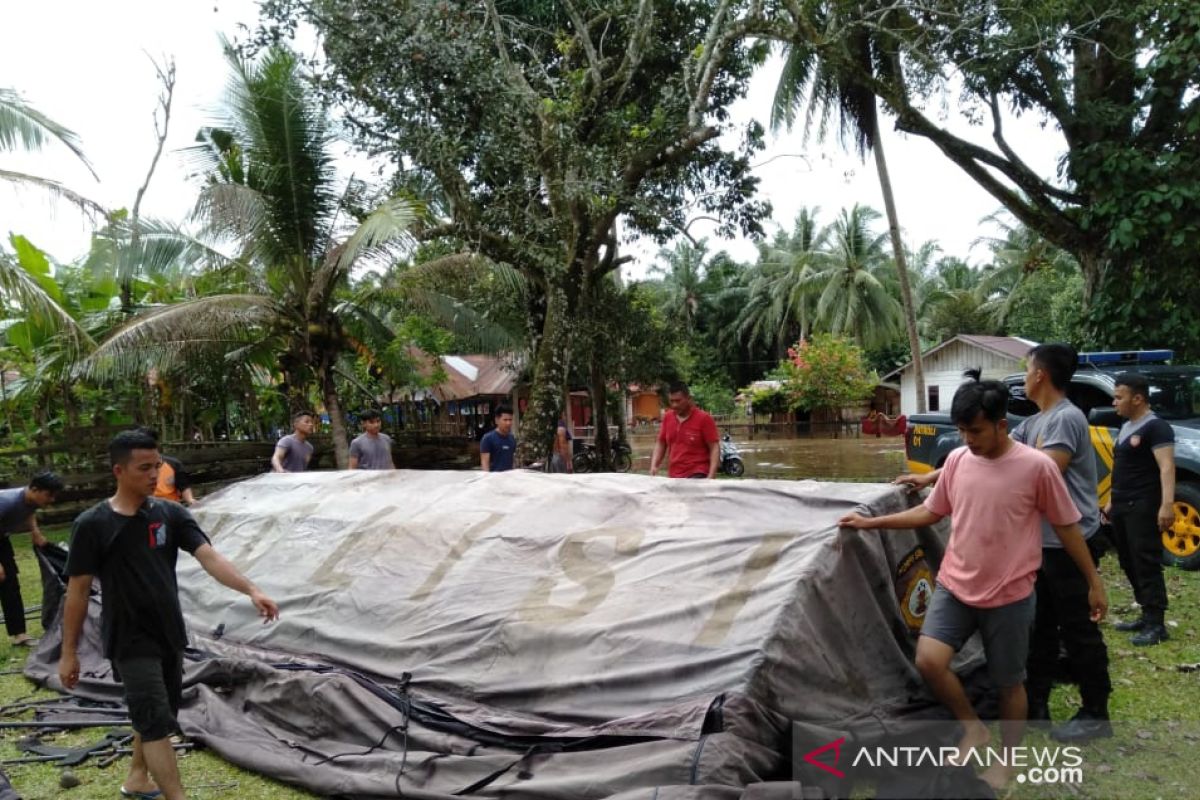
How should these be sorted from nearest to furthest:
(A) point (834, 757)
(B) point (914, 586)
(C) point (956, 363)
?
(A) point (834, 757) < (B) point (914, 586) < (C) point (956, 363)

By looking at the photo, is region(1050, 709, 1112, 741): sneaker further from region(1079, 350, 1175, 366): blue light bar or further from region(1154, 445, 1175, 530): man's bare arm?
region(1079, 350, 1175, 366): blue light bar

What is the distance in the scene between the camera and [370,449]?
27.7ft

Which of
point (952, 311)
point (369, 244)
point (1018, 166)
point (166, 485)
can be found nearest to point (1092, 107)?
point (1018, 166)

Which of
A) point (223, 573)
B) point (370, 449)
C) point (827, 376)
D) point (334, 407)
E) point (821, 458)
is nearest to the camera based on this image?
point (223, 573)

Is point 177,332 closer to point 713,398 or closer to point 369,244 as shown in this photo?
point 369,244

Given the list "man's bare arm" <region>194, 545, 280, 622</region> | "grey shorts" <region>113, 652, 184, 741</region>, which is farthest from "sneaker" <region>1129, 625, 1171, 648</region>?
"grey shorts" <region>113, 652, 184, 741</region>

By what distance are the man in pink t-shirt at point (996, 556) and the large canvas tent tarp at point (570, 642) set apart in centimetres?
45

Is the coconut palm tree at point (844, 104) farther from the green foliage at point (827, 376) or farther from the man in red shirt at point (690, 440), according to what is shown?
the green foliage at point (827, 376)

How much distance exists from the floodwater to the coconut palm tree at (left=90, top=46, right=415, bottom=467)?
9.52 m

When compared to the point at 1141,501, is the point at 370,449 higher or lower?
higher

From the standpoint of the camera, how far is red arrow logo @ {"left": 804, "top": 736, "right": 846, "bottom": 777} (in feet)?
11.0

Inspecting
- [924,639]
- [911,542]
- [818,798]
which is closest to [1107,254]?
[911,542]

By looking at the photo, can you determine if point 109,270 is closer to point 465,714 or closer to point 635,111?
point 635,111

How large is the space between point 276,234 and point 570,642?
1018cm
